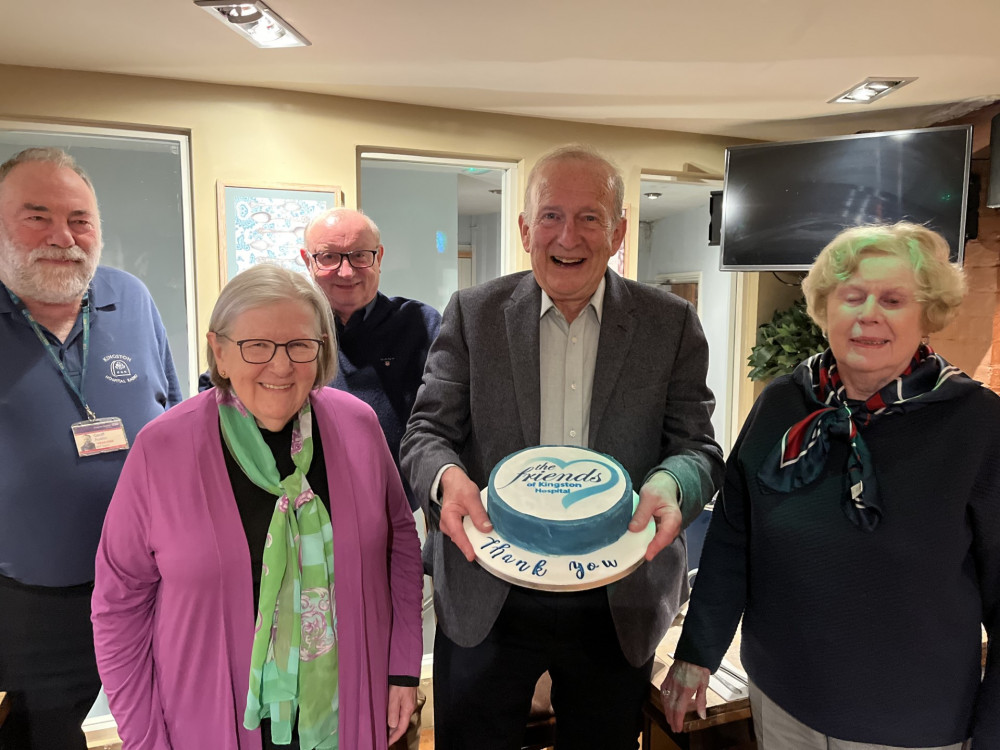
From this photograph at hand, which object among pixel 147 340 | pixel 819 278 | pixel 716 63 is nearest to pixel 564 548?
pixel 819 278

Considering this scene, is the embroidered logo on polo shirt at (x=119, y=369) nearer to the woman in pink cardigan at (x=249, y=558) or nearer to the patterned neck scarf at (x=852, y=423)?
the woman in pink cardigan at (x=249, y=558)

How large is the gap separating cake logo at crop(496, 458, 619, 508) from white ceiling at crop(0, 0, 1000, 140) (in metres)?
1.55

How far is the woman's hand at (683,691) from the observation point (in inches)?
51.9

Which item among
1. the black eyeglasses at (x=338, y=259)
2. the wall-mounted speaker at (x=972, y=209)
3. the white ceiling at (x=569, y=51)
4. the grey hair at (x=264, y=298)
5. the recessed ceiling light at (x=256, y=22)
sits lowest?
the grey hair at (x=264, y=298)

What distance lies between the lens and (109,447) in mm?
1535

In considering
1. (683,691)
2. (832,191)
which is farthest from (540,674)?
(832,191)

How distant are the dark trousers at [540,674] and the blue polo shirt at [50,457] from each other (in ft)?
3.01

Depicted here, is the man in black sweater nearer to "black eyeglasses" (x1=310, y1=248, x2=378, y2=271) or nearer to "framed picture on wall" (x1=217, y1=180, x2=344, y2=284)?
"black eyeglasses" (x1=310, y1=248, x2=378, y2=271)

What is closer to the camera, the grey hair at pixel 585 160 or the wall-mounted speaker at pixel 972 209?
the grey hair at pixel 585 160

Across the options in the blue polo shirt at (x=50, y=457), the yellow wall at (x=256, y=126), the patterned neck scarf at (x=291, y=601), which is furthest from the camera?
the yellow wall at (x=256, y=126)

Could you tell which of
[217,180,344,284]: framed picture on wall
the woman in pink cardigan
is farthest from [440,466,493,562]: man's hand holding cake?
[217,180,344,284]: framed picture on wall

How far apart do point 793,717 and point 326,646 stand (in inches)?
36.3

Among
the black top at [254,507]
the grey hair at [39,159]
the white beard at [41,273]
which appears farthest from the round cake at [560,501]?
the grey hair at [39,159]

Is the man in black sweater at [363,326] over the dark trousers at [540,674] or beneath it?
over
